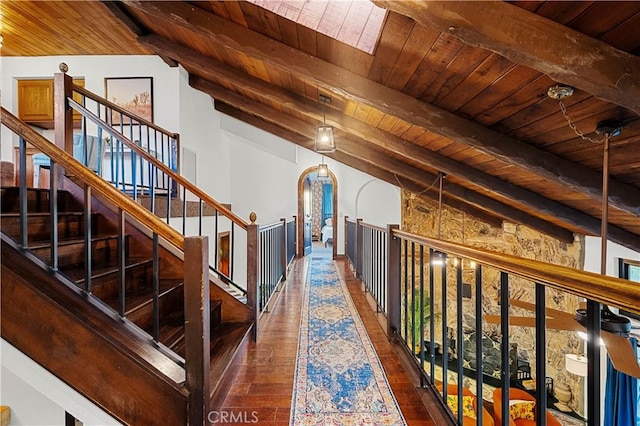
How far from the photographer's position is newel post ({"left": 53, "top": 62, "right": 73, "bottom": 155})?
249 centimetres

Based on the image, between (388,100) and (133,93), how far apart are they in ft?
13.3

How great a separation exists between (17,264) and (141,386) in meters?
0.80

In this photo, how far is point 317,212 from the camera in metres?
13.3

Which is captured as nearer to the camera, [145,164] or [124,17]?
[124,17]

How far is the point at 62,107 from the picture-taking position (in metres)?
2.54

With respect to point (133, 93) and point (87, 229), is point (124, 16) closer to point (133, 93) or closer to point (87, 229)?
point (133, 93)

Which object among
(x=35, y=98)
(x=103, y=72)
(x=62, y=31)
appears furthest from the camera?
(x=35, y=98)

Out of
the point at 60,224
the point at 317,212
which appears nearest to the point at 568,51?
the point at 60,224

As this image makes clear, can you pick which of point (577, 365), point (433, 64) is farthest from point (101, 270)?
point (577, 365)

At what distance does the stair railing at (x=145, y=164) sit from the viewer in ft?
8.62

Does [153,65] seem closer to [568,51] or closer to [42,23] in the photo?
[42,23]

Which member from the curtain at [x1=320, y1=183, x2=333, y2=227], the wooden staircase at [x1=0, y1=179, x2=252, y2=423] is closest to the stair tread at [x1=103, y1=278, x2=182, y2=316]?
the wooden staircase at [x1=0, y1=179, x2=252, y2=423]

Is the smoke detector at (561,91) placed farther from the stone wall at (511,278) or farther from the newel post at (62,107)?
the stone wall at (511,278)

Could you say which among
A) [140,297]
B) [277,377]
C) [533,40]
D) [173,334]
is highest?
[533,40]
